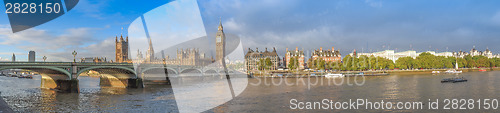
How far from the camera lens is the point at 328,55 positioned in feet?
530

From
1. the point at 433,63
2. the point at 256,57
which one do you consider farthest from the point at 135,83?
the point at 256,57

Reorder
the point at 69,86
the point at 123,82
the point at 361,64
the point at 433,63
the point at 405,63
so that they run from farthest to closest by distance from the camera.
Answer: the point at 433,63 < the point at 405,63 < the point at 361,64 < the point at 123,82 < the point at 69,86

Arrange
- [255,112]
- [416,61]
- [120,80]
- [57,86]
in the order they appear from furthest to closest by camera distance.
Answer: [416,61]
[120,80]
[57,86]
[255,112]

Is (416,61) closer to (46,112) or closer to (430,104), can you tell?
(430,104)

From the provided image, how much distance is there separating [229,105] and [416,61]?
11881 cm

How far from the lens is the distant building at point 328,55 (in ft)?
522

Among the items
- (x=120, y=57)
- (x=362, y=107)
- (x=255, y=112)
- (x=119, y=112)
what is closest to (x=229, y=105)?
(x=255, y=112)

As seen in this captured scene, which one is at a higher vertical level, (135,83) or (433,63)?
(433,63)

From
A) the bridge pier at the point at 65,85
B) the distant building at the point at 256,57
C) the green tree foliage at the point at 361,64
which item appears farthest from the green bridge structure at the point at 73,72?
the distant building at the point at 256,57

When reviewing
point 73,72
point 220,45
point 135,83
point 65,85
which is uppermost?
point 220,45

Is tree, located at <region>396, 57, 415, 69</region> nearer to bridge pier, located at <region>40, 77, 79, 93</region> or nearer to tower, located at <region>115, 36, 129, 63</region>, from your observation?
bridge pier, located at <region>40, 77, 79, 93</region>

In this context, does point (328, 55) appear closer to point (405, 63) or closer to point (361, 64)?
point (405, 63)

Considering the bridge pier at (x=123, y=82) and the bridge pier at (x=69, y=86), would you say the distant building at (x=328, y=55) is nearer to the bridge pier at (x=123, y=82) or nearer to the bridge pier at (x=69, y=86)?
the bridge pier at (x=123, y=82)

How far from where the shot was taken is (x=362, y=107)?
29.8 metres
